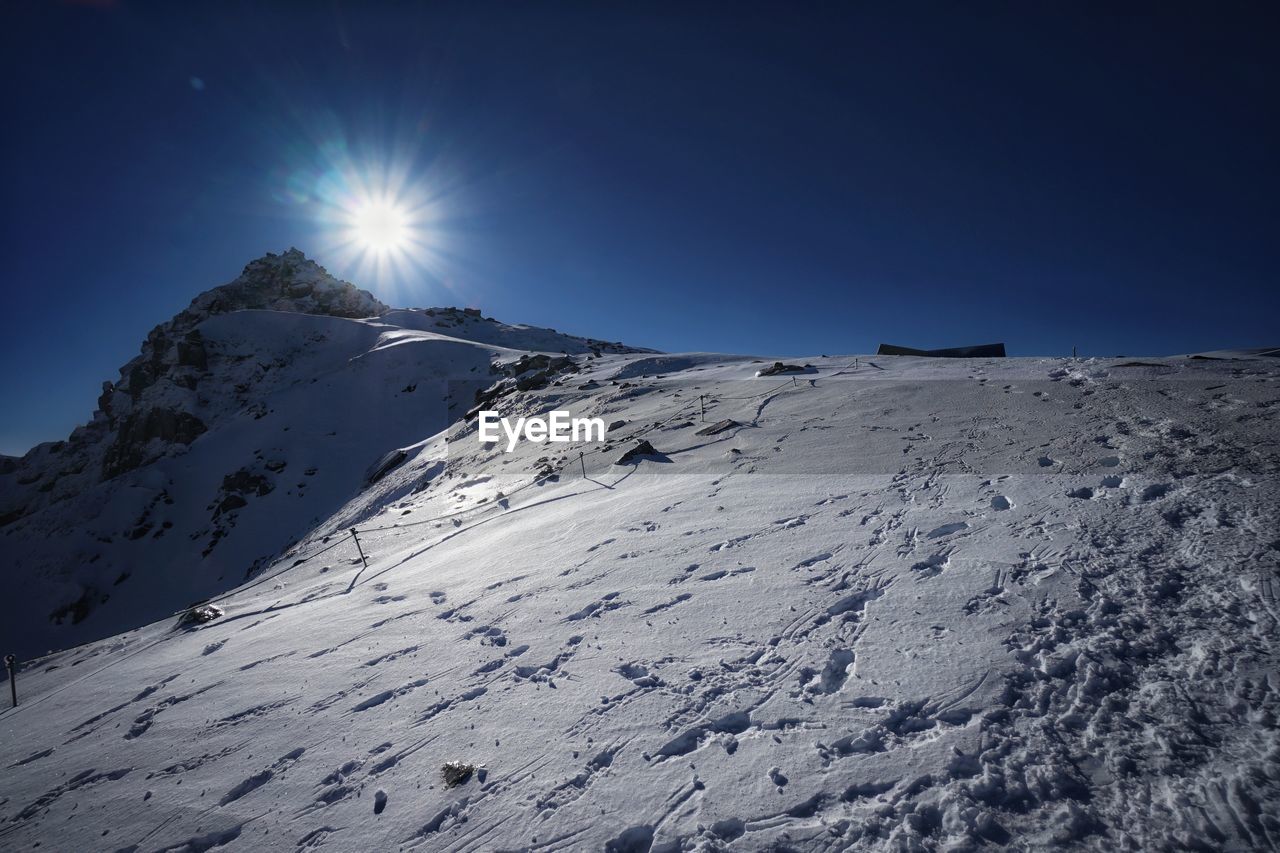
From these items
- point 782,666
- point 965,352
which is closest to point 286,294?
point 965,352

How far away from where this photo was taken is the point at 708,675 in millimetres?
4188

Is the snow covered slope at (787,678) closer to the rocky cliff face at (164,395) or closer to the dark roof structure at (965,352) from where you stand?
the dark roof structure at (965,352)

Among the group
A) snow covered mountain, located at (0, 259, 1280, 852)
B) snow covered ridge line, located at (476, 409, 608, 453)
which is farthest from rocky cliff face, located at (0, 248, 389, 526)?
snow covered mountain, located at (0, 259, 1280, 852)

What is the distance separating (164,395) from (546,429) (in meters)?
49.2

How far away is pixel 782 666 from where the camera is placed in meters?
4.09

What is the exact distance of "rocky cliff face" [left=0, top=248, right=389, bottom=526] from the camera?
145ft

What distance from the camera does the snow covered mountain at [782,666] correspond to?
2.89 metres

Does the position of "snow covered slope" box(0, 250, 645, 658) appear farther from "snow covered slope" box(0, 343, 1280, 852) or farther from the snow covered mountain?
"snow covered slope" box(0, 343, 1280, 852)

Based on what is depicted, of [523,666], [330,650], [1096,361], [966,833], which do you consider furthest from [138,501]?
[1096,361]

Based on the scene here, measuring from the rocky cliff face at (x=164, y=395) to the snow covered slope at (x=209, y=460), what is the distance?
0.76 ft

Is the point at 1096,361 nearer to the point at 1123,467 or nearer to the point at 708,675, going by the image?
the point at 1123,467

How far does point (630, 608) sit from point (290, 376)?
56.1 meters

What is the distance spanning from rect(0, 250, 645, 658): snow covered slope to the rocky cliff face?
0.76 ft

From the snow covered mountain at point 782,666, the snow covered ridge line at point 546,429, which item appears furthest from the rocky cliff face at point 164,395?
the snow covered mountain at point 782,666
